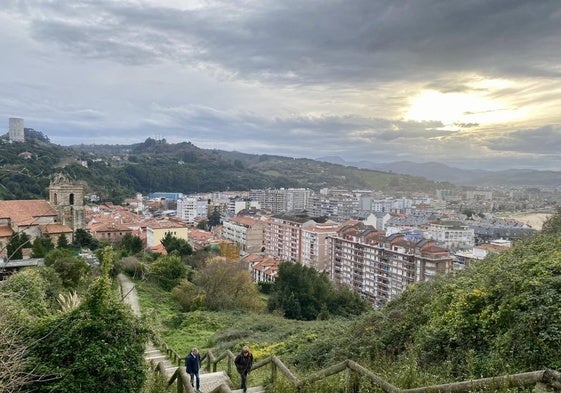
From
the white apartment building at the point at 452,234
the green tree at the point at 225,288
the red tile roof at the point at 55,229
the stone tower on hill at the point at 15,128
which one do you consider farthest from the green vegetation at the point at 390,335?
the stone tower on hill at the point at 15,128

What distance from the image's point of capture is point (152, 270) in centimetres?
2769

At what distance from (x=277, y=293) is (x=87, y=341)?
22.1m

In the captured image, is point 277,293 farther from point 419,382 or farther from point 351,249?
point 351,249

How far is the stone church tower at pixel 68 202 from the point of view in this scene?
39562 millimetres

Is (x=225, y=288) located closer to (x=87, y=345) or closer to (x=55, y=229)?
(x=87, y=345)

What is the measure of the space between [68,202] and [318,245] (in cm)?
3560

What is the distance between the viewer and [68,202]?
132ft

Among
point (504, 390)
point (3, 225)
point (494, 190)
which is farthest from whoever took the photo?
point (494, 190)

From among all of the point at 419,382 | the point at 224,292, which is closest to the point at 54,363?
the point at 419,382

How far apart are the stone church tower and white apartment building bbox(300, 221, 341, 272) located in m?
33.7

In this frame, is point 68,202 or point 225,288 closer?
point 225,288

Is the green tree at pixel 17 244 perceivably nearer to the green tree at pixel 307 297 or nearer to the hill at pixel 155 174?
the green tree at pixel 307 297

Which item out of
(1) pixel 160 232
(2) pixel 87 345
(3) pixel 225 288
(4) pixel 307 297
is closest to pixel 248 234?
(1) pixel 160 232

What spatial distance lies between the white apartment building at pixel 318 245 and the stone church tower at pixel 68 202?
110 ft
